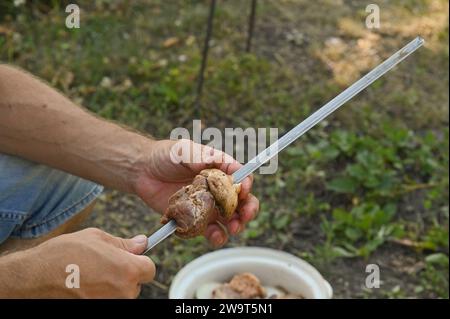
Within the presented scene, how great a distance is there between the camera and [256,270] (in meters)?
2.48

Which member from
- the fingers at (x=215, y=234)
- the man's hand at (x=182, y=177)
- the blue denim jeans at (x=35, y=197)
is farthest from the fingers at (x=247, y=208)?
the blue denim jeans at (x=35, y=197)

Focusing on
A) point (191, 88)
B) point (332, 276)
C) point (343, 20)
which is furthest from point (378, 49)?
point (332, 276)

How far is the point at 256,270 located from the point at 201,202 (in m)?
0.90

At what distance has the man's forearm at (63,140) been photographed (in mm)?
2035

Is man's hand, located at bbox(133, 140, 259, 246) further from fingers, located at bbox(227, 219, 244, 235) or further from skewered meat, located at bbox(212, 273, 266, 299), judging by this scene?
skewered meat, located at bbox(212, 273, 266, 299)

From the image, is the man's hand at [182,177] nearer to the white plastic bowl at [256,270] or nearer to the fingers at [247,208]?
the fingers at [247,208]

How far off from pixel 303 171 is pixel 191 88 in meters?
0.75

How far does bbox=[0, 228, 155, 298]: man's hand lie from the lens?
1473mm

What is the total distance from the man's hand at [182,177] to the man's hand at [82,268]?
0.36m
